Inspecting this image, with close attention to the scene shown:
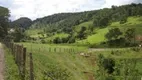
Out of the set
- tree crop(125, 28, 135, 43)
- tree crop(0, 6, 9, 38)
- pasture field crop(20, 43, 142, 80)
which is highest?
tree crop(0, 6, 9, 38)

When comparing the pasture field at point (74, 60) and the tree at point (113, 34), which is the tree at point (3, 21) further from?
the tree at point (113, 34)

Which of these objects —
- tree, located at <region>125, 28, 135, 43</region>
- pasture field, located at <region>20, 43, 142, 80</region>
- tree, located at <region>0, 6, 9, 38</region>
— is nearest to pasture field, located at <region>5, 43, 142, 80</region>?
pasture field, located at <region>20, 43, 142, 80</region>

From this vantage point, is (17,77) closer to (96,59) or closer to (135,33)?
(96,59)

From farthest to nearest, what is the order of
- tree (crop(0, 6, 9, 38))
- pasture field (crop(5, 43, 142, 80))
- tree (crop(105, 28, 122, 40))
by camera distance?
tree (crop(105, 28, 122, 40)) < tree (crop(0, 6, 9, 38)) < pasture field (crop(5, 43, 142, 80))

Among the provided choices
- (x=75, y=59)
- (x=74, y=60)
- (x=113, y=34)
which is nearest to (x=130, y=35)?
(x=113, y=34)

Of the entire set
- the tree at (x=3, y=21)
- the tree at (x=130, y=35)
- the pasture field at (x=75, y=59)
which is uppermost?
the tree at (x=3, y=21)

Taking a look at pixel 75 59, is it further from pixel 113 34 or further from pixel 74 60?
pixel 113 34

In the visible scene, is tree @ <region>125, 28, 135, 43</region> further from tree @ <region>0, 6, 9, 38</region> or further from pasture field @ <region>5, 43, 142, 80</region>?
tree @ <region>0, 6, 9, 38</region>

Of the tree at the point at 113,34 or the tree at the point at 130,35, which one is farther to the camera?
the tree at the point at 130,35

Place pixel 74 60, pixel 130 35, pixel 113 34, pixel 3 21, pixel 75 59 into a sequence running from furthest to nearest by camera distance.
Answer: pixel 130 35 → pixel 113 34 → pixel 3 21 → pixel 75 59 → pixel 74 60

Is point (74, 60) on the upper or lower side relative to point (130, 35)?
lower

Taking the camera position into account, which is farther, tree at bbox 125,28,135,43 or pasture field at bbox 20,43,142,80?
tree at bbox 125,28,135,43

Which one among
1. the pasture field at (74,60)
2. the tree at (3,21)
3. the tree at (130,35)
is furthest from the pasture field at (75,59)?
the tree at (130,35)

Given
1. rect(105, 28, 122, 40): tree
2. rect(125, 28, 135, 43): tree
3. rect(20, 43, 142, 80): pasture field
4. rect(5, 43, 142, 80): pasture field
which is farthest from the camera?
rect(125, 28, 135, 43): tree
